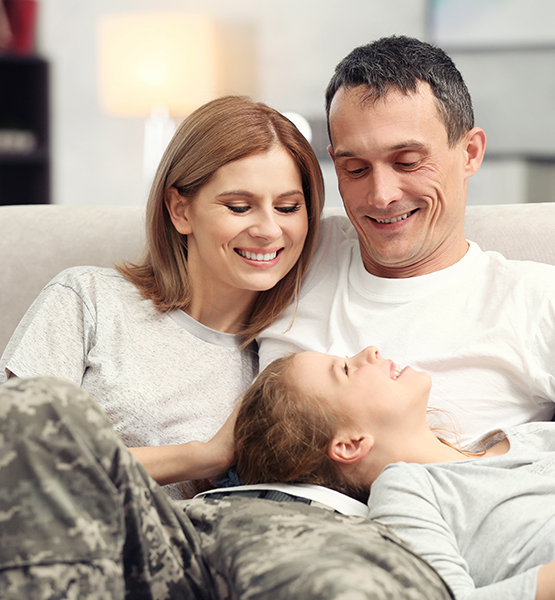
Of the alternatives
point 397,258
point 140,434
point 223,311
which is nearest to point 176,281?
point 223,311

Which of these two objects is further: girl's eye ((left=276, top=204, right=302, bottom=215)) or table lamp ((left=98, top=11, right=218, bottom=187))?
table lamp ((left=98, top=11, right=218, bottom=187))

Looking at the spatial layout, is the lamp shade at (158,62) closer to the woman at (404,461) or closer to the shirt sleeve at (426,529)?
the woman at (404,461)

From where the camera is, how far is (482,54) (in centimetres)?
334

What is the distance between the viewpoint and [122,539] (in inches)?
31.2

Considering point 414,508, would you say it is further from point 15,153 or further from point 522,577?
point 15,153

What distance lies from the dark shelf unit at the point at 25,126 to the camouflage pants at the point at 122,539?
140 inches

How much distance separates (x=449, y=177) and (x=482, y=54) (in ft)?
7.49

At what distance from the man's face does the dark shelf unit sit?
10.2ft

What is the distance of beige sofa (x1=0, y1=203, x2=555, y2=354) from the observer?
1.58 meters

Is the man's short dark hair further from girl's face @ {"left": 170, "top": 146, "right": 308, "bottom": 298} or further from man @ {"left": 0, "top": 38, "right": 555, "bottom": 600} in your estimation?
girl's face @ {"left": 170, "top": 146, "right": 308, "bottom": 298}

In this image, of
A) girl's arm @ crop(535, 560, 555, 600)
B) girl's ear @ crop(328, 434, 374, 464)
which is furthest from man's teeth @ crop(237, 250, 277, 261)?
girl's arm @ crop(535, 560, 555, 600)

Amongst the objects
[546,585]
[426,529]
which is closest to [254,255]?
[426,529]

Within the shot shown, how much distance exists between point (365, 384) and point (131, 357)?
511 millimetres

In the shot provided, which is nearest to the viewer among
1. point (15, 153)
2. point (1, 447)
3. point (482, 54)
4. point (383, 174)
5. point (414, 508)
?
point (1, 447)
